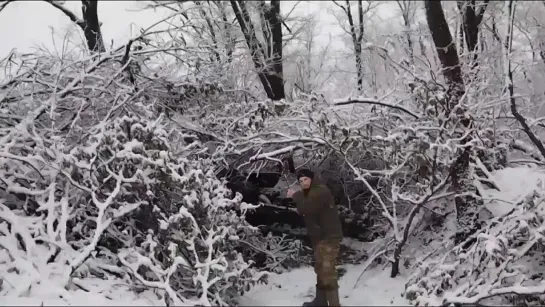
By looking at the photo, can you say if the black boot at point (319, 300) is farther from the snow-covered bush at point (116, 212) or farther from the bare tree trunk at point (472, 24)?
the bare tree trunk at point (472, 24)

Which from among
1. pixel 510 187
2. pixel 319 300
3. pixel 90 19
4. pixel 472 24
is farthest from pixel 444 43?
pixel 90 19

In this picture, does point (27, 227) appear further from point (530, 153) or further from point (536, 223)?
point (530, 153)

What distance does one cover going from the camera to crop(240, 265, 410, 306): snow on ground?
5414 millimetres

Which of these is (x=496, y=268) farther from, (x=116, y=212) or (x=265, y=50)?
(x=265, y=50)

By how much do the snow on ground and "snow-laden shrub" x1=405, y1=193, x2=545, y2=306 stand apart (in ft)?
1.11

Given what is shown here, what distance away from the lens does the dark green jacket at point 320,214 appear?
5.12 metres

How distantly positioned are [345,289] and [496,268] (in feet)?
5.50

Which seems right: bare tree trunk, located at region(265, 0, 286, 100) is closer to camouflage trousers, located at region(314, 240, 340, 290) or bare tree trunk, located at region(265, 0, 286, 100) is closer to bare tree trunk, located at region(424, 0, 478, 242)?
bare tree trunk, located at region(424, 0, 478, 242)

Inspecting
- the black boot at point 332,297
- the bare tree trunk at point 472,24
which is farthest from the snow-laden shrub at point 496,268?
the bare tree trunk at point 472,24

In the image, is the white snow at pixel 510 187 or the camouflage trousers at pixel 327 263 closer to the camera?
the camouflage trousers at pixel 327 263

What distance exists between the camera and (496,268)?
5.23 metres

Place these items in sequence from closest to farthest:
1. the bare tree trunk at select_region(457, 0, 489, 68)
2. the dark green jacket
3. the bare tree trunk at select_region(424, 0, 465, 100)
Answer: the dark green jacket, the bare tree trunk at select_region(424, 0, 465, 100), the bare tree trunk at select_region(457, 0, 489, 68)

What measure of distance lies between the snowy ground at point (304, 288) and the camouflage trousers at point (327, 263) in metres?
0.35

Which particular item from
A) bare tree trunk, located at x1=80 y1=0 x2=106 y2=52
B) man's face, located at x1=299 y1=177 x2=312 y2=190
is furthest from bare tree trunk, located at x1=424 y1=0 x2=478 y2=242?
bare tree trunk, located at x1=80 y1=0 x2=106 y2=52
